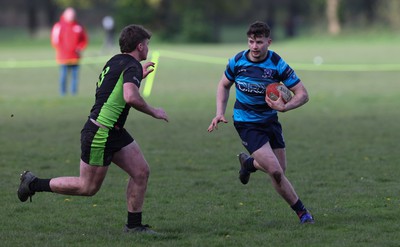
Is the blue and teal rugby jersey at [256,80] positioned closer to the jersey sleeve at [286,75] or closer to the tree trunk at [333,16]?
the jersey sleeve at [286,75]

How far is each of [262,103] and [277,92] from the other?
345 millimetres

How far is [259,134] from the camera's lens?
27.6 feet

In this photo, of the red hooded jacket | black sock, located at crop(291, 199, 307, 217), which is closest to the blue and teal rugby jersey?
black sock, located at crop(291, 199, 307, 217)

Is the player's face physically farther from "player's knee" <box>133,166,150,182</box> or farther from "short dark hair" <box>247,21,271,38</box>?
"player's knee" <box>133,166,150,182</box>

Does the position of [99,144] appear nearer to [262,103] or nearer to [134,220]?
[134,220]

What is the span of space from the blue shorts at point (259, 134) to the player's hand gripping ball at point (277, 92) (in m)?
0.39

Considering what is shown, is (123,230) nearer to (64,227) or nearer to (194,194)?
(64,227)

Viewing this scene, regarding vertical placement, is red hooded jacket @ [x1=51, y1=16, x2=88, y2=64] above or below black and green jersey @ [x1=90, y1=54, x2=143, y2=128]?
below

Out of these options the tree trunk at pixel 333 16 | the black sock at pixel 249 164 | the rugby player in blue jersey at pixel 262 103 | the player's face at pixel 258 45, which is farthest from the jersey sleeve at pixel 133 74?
the tree trunk at pixel 333 16

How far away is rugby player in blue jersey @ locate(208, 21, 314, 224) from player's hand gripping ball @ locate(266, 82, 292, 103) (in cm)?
4

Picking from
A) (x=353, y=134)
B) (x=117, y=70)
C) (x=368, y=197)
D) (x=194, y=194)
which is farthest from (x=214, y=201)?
(x=353, y=134)

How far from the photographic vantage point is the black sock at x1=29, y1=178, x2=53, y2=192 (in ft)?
26.8

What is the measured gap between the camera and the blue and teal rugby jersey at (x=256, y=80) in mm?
8398

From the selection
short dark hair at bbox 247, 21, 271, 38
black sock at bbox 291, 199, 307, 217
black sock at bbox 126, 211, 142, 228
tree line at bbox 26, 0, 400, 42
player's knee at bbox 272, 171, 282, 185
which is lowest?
tree line at bbox 26, 0, 400, 42
